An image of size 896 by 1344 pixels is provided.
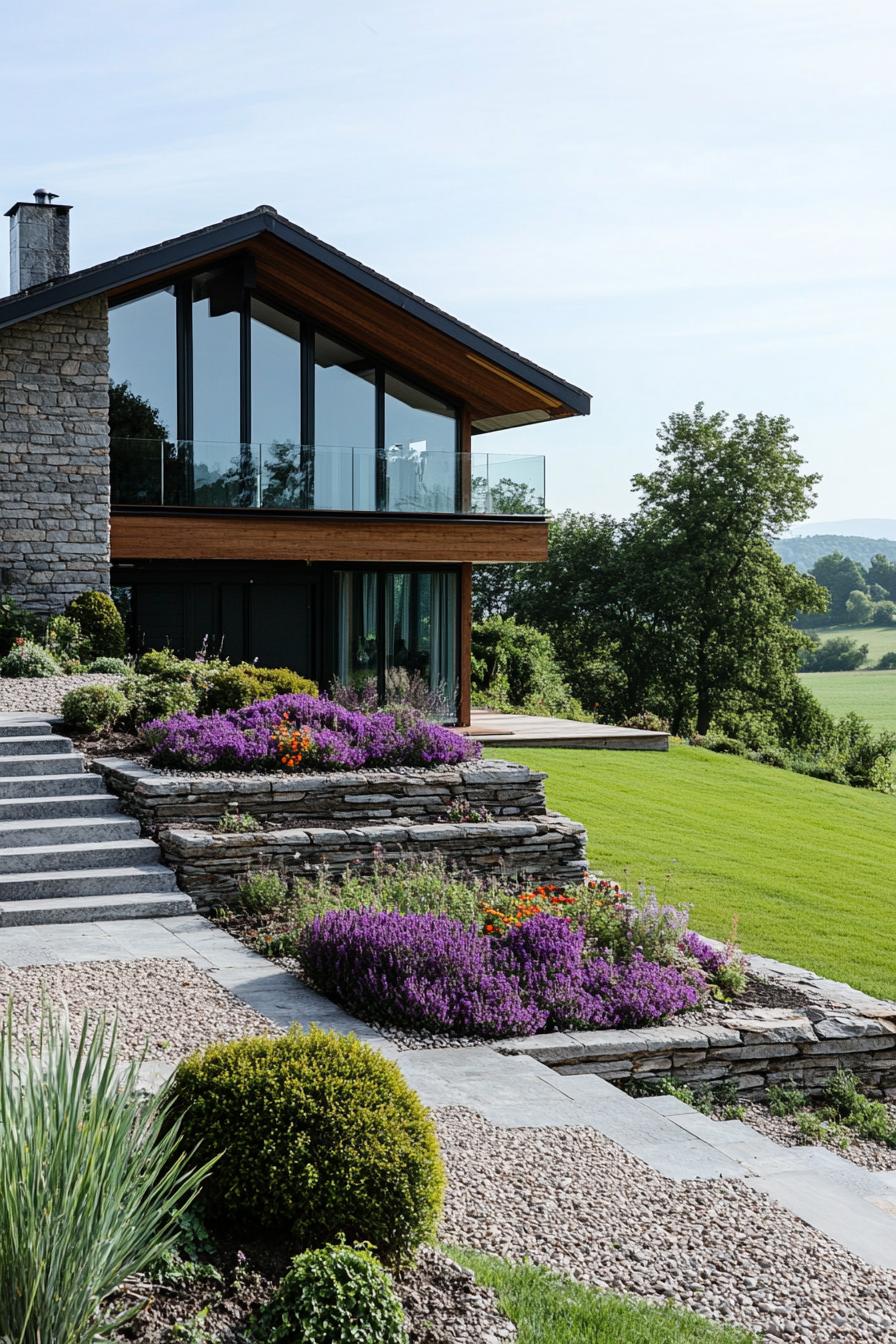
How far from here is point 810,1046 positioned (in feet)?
23.5

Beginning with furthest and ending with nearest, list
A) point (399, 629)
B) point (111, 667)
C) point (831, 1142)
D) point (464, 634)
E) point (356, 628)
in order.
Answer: point (464, 634) → point (399, 629) → point (356, 628) → point (111, 667) → point (831, 1142)

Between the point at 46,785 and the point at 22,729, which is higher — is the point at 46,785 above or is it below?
below

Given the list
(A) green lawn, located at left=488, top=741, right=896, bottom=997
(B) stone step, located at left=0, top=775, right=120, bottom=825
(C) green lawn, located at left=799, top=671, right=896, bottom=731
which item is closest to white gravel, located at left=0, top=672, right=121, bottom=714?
(B) stone step, located at left=0, top=775, right=120, bottom=825

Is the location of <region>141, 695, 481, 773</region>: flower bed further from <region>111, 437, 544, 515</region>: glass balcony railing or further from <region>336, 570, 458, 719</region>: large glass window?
<region>336, 570, 458, 719</region>: large glass window

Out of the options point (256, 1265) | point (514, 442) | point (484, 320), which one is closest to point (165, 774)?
point (256, 1265)

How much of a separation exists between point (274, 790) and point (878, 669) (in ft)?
176

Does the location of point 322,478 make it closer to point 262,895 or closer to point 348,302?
point 348,302

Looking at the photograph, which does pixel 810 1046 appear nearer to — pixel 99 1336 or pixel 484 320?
pixel 99 1336

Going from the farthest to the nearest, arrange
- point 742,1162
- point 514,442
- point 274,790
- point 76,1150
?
1. point 514,442
2. point 274,790
3. point 742,1162
4. point 76,1150

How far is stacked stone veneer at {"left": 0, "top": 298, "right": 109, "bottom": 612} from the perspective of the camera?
1698 cm

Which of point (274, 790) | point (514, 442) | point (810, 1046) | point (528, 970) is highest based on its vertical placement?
point (514, 442)

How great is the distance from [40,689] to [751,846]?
24.5 feet

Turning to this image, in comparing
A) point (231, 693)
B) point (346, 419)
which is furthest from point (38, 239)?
point (231, 693)

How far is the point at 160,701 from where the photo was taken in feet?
37.7
